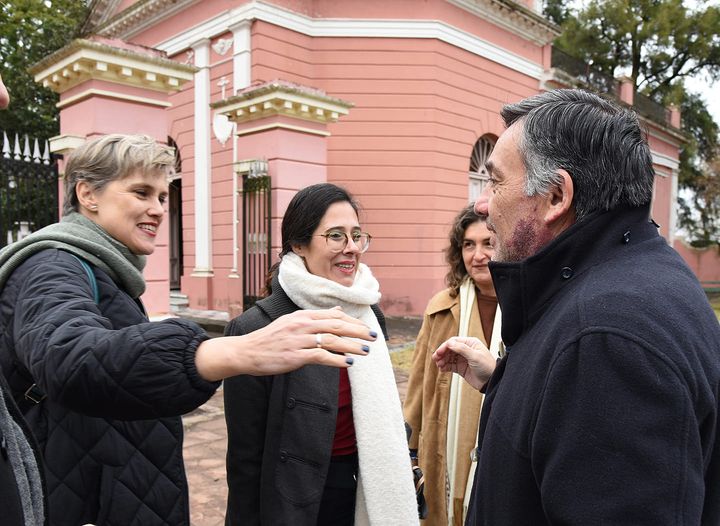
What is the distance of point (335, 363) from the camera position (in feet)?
3.32

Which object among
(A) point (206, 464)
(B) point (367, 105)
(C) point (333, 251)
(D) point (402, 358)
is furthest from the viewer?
(B) point (367, 105)

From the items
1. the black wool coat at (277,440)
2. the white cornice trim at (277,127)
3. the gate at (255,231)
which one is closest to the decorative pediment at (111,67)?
the white cornice trim at (277,127)

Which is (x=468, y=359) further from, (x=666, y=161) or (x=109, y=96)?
(x=666, y=161)

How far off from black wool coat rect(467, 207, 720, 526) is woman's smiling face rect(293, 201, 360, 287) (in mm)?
1072

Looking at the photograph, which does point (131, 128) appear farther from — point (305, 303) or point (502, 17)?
point (502, 17)

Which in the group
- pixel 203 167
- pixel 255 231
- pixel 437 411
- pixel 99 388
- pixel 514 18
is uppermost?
pixel 514 18

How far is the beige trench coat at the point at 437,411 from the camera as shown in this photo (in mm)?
2461

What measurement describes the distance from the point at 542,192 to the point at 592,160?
0.13 meters

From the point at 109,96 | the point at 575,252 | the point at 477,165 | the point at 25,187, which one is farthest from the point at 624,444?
the point at 477,165

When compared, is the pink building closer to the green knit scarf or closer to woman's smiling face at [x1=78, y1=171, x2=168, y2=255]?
woman's smiling face at [x1=78, y1=171, x2=168, y2=255]

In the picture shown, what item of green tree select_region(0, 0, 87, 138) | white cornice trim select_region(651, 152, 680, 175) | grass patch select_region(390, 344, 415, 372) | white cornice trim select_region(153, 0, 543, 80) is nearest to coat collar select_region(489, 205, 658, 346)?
grass patch select_region(390, 344, 415, 372)

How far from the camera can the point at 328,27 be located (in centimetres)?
1026

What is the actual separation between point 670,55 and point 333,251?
25.3m

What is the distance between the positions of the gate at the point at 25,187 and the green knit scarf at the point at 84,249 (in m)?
4.35
